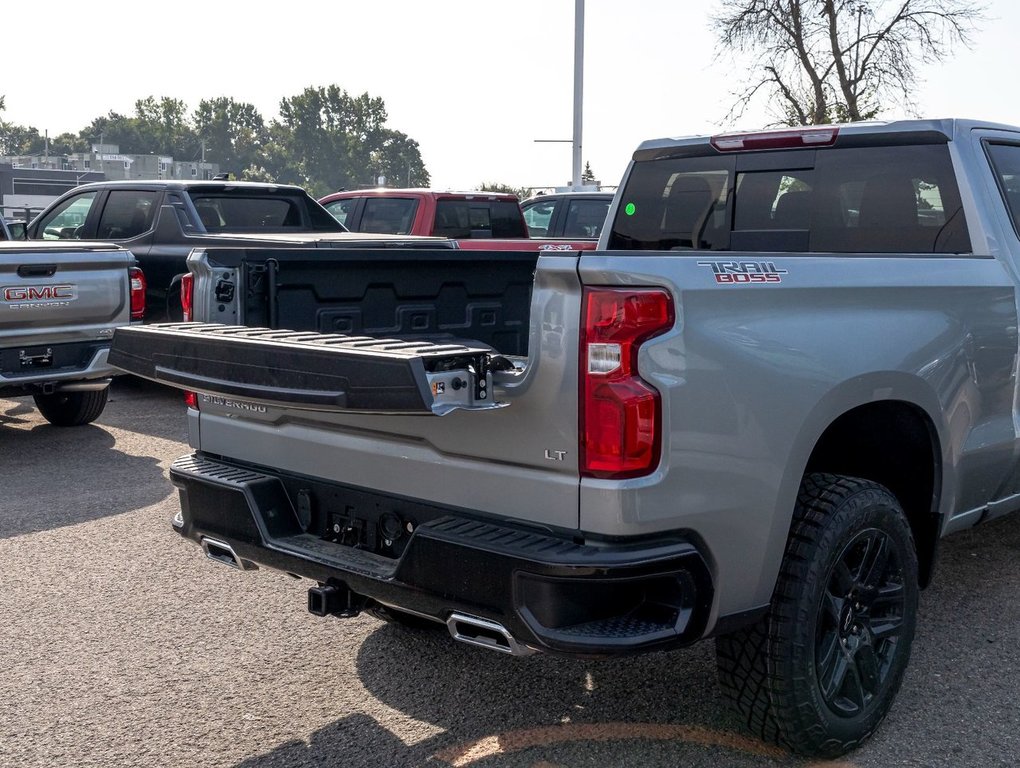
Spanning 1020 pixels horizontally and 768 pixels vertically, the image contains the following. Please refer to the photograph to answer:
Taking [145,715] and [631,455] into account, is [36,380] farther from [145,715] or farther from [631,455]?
[631,455]

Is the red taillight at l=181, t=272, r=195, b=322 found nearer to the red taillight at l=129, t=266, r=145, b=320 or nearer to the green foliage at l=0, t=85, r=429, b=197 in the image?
the red taillight at l=129, t=266, r=145, b=320

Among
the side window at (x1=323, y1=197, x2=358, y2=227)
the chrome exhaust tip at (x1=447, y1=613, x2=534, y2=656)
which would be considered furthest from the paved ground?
the side window at (x1=323, y1=197, x2=358, y2=227)

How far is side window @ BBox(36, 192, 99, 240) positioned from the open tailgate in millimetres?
8421

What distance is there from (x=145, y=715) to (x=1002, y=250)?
353 cm

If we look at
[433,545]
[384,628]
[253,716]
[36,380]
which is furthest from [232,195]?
[433,545]

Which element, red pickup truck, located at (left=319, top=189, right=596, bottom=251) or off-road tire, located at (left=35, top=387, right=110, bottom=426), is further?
red pickup truck, located at (left=319, top=189, right=596, bottom=251)

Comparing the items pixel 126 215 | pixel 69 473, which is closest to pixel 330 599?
pixel 69 473

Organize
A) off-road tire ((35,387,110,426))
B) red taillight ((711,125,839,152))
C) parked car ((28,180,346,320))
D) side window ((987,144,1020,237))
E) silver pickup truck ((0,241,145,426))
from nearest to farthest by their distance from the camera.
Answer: side window ((987,144,1020,237))
red taillight ((711,125,839,152))
silver pickup truck ((0,241,145,426))
off-road tire ((35,387,110,426))
parked car ((28,180,346,320))

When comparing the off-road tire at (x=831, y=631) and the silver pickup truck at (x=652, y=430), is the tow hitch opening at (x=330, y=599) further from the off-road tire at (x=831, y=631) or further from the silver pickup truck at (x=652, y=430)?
the off-road tire at (x=831, y=631)

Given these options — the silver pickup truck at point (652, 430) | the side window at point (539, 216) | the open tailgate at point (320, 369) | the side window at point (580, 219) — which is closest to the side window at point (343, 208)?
the side window at point (539, 216)

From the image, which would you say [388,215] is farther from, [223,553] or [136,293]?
[223,553]

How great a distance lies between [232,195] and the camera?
10.8m

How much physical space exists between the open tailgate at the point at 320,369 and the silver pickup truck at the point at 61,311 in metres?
4.74

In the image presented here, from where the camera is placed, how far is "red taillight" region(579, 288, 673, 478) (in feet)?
9.43
